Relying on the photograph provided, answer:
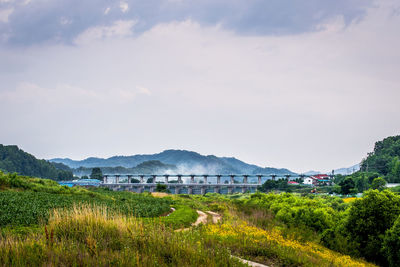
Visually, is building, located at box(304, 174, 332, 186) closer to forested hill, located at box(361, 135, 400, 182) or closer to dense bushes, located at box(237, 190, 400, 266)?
forested hill, located at box(361, 135, 400, 182)

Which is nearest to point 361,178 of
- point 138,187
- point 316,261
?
point 316,261

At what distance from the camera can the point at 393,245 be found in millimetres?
15844

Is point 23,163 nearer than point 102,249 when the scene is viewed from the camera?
No

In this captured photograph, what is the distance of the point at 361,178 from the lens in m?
74.2

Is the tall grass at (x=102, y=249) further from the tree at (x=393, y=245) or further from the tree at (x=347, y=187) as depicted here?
the tree at (x=347, y=187)

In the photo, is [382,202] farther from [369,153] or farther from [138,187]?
[138,187]

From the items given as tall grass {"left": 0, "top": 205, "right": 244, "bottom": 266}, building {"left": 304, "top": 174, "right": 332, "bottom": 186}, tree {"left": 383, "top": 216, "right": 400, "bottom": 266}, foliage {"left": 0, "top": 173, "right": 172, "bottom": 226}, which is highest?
tall grass {"left": 0, "top": 205, "right": 244, "bottom": 266}

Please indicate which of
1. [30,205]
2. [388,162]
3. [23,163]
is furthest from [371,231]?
[23,163]

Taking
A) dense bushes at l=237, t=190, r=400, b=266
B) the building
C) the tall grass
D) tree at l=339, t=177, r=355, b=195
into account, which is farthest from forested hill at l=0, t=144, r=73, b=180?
the tall grass

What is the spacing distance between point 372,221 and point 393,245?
7.32ft

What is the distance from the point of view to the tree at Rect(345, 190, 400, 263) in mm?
17328

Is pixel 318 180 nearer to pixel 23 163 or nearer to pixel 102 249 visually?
pixel 23 163

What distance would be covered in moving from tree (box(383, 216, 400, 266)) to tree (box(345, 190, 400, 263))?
3.53 ft

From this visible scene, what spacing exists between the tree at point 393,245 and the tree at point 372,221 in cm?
107
